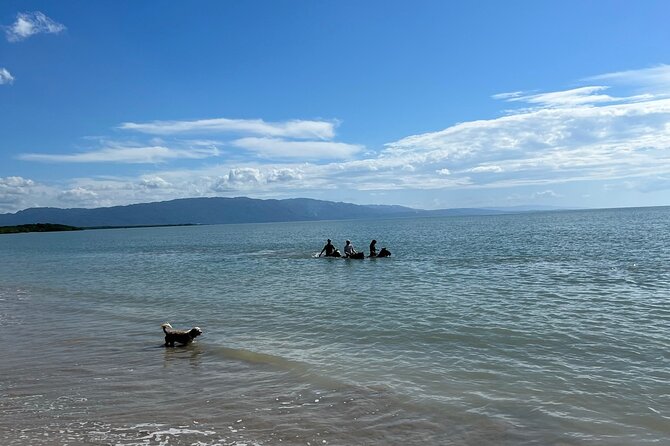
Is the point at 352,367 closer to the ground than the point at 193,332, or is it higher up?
closer to the ground

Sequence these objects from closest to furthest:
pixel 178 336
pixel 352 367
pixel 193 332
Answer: pixel 352 367
pixel 178 336
pixel 193 332

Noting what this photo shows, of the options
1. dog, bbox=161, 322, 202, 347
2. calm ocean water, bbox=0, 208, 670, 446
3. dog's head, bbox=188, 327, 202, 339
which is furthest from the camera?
dog's head, bbox=188, 327, 202, 339

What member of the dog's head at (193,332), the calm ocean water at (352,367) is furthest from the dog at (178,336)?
the calm ocean water at (352,367)

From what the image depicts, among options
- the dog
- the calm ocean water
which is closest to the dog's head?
the dog

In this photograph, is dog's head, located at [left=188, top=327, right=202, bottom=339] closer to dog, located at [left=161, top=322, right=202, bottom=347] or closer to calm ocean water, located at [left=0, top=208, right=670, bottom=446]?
dog, located at [left=161, top=322, right=202, bottom=347]

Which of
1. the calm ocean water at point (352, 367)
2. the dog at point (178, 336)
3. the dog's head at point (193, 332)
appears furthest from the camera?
the dog's head at point (193, 332)

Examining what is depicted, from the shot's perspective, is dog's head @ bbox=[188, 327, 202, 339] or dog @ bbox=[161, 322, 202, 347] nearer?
dog @ bbox=[161, 322, 202, 347]

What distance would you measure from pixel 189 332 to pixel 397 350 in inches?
244

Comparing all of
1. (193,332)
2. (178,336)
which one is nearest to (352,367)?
(193,332)

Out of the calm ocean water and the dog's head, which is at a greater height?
the dog's head

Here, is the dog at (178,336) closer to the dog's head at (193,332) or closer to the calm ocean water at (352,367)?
the dog's head at (193,332)

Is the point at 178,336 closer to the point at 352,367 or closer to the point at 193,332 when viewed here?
the point at 193,332

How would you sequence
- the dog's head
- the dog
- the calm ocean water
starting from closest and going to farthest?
the calm ocean water, the dog, the dog's head

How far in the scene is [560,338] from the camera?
45.9 ft
